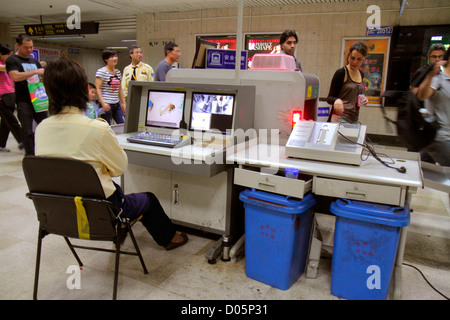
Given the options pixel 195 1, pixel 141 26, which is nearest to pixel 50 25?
pixel 141 26

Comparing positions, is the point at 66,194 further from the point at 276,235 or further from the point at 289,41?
the point at 289,41

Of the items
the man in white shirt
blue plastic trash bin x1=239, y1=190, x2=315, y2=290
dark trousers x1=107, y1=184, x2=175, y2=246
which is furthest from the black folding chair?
the man in white shirt

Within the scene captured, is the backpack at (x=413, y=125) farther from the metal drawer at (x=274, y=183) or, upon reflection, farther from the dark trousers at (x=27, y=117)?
the dark trousers at (x=27, y=117)

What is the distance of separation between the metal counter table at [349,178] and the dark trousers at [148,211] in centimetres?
57

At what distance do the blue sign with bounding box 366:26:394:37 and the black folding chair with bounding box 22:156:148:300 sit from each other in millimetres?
5940

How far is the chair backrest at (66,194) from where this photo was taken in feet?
5.04

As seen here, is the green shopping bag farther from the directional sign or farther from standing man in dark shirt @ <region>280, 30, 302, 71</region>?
the directional sign

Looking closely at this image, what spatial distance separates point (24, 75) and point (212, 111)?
295 centimetres

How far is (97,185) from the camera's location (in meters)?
1.56

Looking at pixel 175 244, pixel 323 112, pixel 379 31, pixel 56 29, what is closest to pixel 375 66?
pixel 379 31

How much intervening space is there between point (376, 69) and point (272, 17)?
2298mm

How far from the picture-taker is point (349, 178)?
185 centimetres

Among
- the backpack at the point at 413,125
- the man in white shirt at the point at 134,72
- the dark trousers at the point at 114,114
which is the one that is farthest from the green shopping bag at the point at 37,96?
the backpack at the point at 413,125

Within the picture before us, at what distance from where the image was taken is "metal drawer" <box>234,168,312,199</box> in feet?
6.19
